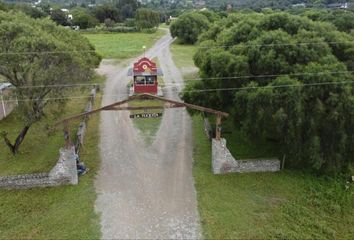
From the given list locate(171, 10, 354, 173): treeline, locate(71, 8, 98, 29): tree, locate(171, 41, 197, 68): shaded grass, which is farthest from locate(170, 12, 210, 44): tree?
locate(171, 10, 354, 173): treeline

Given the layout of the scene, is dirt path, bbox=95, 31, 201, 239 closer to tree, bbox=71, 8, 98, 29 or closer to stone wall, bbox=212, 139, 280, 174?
stone wall, bbox=212, 139, 280, 174

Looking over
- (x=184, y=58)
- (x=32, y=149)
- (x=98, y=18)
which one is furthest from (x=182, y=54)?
(x=98, y=18)

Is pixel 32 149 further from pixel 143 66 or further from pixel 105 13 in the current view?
pixel 105 13

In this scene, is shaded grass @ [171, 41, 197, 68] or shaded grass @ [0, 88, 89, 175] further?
shaded grass @ [171, 41, 197, 68]

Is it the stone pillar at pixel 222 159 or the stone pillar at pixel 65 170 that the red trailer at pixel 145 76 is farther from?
the stone pillar at pixel 65 170

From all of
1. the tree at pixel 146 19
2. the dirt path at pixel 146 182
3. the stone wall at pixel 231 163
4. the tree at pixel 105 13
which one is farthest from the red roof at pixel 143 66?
the tree at pixel 105 13

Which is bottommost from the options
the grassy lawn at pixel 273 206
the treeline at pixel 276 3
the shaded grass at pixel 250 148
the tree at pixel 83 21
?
the grassy lawn at pixel 273 206
